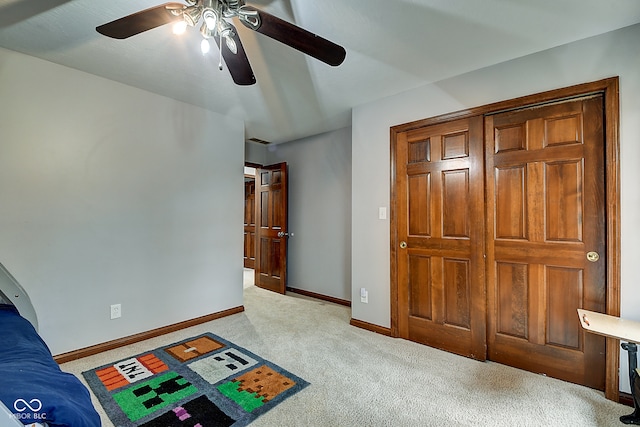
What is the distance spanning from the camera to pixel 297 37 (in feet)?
4.91

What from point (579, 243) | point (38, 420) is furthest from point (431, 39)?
point (38, 420)

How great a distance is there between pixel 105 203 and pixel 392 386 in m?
2.86

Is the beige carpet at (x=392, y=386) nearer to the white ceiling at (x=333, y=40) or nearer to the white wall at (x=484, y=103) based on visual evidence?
the white wall at (x=484, y=103)

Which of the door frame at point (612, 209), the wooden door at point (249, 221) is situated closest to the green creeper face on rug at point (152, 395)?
the door frame at point (612, 209)

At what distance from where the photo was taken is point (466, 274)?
258 centimetres

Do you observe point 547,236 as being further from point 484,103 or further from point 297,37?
point 297,37

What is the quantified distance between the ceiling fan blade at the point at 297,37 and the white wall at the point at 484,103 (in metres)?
1.51

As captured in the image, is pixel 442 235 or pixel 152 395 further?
pixel 442 235

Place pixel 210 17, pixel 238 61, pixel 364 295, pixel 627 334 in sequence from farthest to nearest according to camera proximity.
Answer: pixel 364 295 → pixel 238 61 → pixel 627 334 → pixel 210 17

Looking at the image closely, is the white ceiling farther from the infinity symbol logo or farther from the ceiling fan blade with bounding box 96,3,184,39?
the infinity symbol logo

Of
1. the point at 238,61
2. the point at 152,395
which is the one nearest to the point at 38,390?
the point at 152,395

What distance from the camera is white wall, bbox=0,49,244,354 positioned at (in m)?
2.27

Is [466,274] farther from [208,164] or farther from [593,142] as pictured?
[208,164]

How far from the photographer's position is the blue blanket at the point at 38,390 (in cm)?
82
